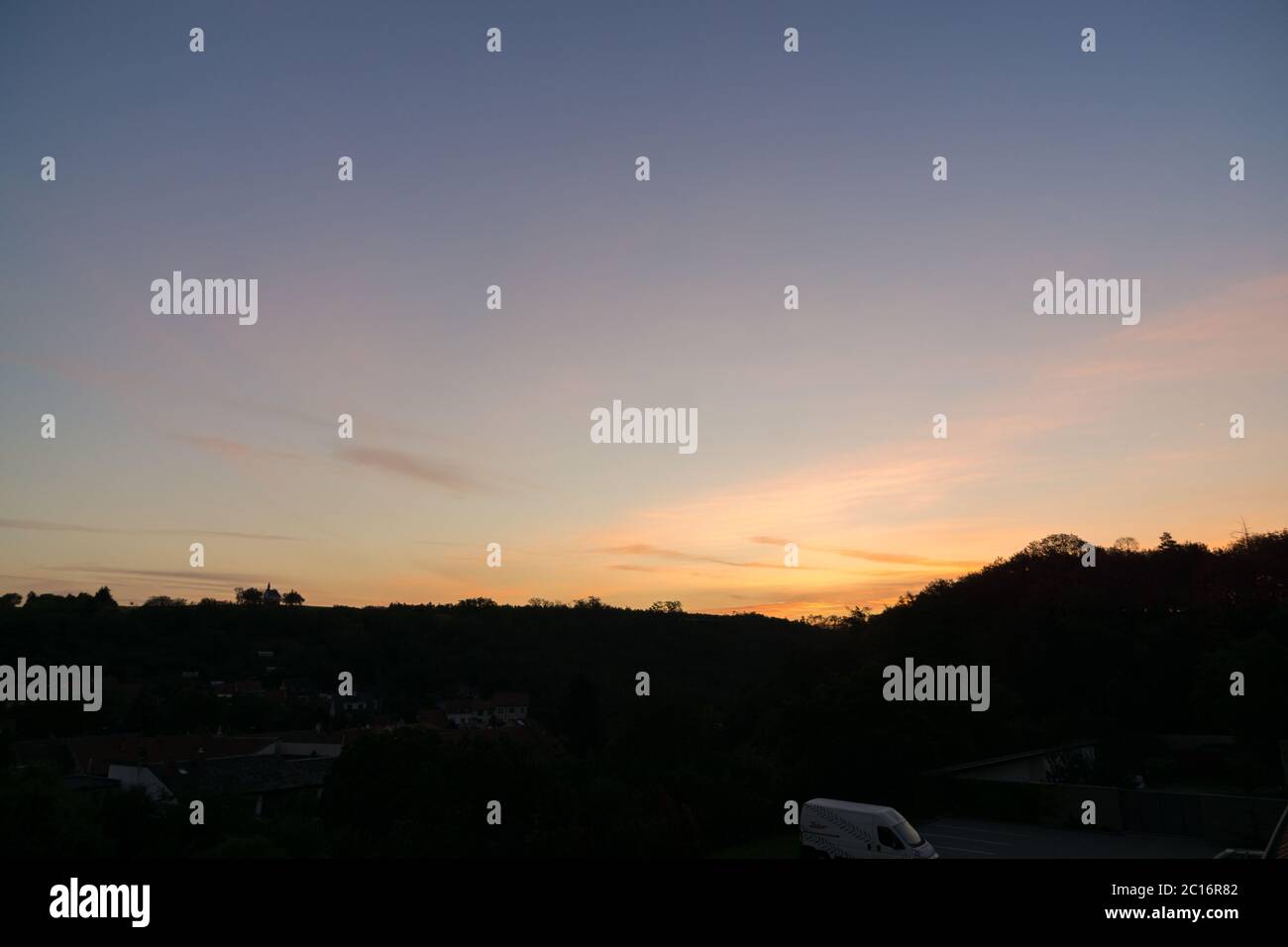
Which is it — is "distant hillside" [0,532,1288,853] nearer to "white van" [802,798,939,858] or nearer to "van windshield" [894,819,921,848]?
"white van" [802,798,939,858]

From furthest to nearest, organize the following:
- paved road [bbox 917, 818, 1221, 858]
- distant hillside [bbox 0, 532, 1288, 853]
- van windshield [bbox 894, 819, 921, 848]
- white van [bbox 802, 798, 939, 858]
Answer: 1. distant hillside [bbox 0, 532, 1288, 853]
2. paved road [bbox 917, 818, 1221, 858]
3. van windshield [bbox 894, 819, 921, 848]
4. white van [bbox 802, 798, 939, 858]

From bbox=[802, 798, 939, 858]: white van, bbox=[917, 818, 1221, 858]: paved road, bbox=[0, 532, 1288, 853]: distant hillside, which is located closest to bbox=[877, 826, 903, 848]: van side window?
bbox=[802, 798, 939, 858]: white van

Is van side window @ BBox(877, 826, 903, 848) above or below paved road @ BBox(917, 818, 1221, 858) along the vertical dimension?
above

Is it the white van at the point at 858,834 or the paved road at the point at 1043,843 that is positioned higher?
the white van at the point at 858,834

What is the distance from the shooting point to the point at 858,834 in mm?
19312

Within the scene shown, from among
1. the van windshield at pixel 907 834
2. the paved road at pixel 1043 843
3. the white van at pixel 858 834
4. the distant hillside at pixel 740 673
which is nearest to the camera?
the white van at pixel 858 834

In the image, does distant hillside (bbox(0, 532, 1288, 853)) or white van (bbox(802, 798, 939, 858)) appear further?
distant hillside (bbox(0, 532, 1288, 853))

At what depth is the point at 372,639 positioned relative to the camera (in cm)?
9562

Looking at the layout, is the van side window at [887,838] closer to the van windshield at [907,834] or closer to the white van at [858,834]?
the white van at [858,834]

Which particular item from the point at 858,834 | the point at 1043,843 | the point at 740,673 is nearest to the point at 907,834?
the point at 858,834

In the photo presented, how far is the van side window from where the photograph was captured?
18.9m

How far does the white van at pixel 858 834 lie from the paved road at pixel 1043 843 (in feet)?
10.4

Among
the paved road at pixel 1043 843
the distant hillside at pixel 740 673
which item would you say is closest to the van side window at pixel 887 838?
the paved road at pixel 1043 843

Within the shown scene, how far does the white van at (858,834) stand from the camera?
61.9 feet
